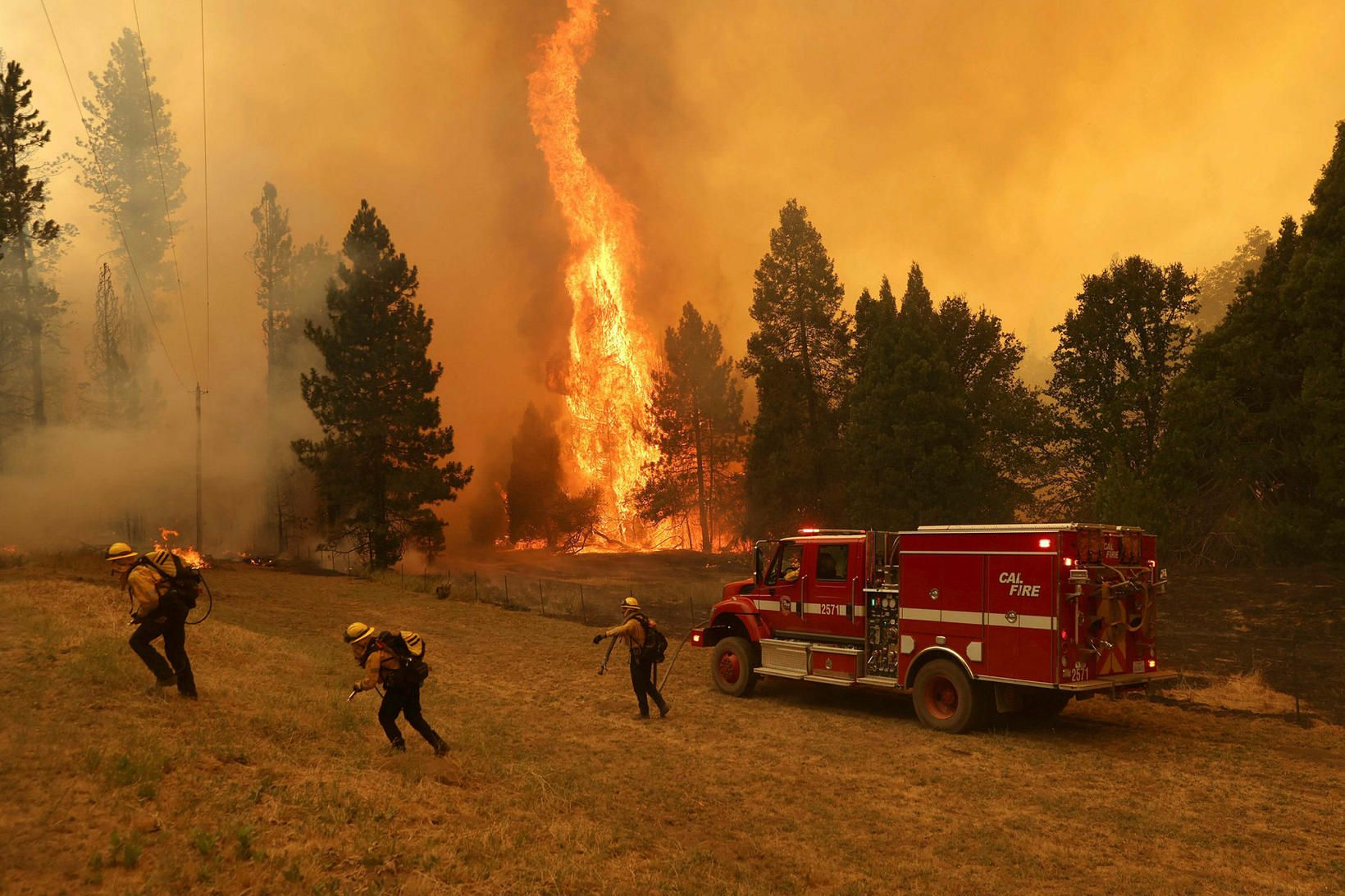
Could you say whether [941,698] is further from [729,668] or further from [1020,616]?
[729,668]

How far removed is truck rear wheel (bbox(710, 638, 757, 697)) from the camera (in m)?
17.6

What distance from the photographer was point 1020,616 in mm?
13477

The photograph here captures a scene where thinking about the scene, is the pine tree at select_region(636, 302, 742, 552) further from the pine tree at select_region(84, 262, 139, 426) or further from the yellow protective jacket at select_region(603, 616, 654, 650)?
the yellow protective jacket at select_region(603, 616, 654, 650)

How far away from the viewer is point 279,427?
50438 mm

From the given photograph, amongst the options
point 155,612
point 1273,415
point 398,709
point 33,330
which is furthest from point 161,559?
point 33,330

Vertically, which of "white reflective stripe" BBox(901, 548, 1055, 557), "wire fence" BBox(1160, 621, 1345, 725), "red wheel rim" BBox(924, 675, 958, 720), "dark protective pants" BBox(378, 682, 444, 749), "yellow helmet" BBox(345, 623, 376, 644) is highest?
"white reflective stripe" BBox(901, 548, 1055, 557)

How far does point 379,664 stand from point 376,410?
30.4 meters

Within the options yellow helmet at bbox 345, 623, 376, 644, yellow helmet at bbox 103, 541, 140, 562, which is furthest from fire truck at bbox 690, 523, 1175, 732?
yellow helmet at bbox 103, 541, 140, 562

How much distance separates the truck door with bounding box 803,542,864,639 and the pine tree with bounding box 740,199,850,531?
29.5 metres

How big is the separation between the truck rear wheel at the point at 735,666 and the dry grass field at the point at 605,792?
613 mm

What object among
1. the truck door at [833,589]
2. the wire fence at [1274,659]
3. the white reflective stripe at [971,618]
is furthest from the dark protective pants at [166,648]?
the wire fence at [1274,659]

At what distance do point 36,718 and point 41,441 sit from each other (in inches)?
1438

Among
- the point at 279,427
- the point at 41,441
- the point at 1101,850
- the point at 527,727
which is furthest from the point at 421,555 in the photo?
the point at 1101,850

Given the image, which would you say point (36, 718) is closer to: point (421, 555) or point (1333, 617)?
point (1333, 617)
